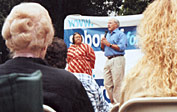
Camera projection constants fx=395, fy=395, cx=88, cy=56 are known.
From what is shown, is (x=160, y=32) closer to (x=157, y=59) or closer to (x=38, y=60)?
(x=157, y=59)

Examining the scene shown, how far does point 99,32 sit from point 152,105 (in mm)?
7734

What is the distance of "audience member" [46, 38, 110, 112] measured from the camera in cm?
317

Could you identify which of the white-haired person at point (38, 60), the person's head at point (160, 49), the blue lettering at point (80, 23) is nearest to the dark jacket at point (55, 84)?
the white-haired person at point (38, 60)

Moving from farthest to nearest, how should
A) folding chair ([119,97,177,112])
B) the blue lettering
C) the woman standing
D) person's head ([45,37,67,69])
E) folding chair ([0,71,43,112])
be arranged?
the blue lettering → the woman standing → person's head ([45,37,67,69]) → folding chair ([119,97,177,112]) → folding chair ([0,71,43,112])

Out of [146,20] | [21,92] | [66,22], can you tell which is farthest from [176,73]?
[66,22]

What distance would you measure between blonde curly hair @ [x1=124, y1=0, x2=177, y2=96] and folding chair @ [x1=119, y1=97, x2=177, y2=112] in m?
0.14

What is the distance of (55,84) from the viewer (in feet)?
7.66

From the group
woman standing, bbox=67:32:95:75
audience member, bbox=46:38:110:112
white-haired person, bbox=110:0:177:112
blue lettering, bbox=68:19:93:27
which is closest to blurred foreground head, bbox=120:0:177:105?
white-haired person, bbox=110:0:177:112

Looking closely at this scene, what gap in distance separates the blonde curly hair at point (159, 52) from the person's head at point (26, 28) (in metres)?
0.65

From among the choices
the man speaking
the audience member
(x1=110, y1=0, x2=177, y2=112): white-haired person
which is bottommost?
the man speaking

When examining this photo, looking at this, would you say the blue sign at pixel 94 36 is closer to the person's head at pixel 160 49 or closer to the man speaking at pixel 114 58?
the man speaking at pixel 114 58

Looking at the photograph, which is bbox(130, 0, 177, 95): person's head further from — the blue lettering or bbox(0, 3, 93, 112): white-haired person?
the blue lettering

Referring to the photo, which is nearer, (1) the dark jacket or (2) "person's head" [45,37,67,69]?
(1) the dark jacket

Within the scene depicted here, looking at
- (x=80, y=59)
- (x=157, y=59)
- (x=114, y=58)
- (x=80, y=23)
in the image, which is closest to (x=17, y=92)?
(x=157, y=59)
